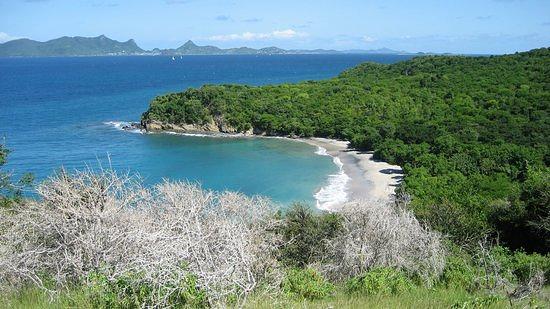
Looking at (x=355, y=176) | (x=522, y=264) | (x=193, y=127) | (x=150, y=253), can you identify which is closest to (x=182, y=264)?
(x=150, y=253)

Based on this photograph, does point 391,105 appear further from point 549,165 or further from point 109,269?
point 109,269

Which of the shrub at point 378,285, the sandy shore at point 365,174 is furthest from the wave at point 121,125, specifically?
the shrub at point 378,285

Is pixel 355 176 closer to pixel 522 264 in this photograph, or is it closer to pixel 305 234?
pixel 305 234

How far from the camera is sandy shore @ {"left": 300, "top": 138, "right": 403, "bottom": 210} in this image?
39.2 m

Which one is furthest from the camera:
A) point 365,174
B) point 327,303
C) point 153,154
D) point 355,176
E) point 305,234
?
point 153,154

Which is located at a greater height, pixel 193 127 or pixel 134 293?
pixel 134 293

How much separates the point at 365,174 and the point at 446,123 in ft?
52.3

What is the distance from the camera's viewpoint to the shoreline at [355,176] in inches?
1500

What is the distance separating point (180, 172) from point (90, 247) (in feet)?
134

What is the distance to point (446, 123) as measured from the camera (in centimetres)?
5625

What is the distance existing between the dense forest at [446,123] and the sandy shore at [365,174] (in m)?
1.43

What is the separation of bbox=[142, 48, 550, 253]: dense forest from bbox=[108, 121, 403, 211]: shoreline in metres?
1.51

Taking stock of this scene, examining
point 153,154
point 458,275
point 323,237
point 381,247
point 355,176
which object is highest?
point 458,275

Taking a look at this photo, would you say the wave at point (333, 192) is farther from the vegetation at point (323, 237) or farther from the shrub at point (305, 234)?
the shrub at point (305, 234)
